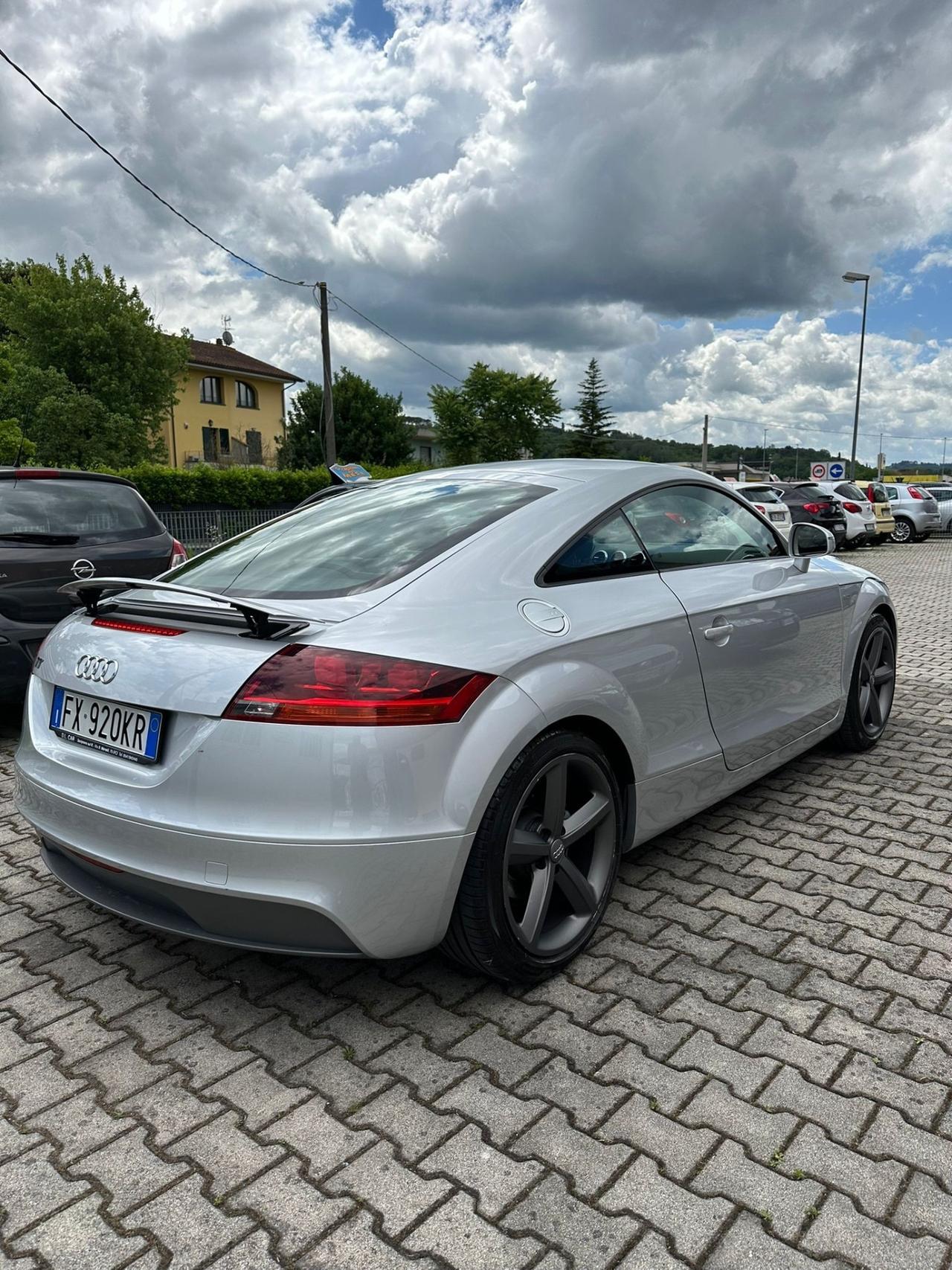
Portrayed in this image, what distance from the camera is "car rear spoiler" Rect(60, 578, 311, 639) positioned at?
228 centimetres

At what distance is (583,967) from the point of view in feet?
9.22

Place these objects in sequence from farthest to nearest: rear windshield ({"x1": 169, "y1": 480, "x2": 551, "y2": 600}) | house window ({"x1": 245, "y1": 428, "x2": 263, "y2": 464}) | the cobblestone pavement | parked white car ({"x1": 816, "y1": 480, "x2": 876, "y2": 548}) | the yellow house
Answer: house window ({"x1": 245, "y1": 428, "x2": 263, "y2": 464}) → the yellow house → parked white car ({"x1": 816, "y1": 480, "x2": 876, "y2": 548}) → rear windshield ({"x1": 169, "y1": 480, "x2": 551, "y2": 600}) → the cobblestone pavement

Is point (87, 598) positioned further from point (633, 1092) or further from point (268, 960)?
point (633, 1092)

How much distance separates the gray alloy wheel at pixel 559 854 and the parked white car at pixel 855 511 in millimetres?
21664

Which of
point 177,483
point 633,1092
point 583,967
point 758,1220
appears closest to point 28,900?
point 583,967

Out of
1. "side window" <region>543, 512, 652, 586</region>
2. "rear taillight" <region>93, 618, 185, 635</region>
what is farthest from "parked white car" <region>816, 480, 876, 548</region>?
"rear taillight" <region>93, 618, 185, 635</region>

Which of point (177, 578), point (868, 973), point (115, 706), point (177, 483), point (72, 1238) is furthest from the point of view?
point (177, 483)

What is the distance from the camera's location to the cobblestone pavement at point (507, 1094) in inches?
71.4

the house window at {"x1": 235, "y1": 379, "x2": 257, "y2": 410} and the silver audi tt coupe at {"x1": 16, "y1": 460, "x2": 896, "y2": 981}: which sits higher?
the house window at {"x1": 235, "y1": 379, "x2": 257, "y2": 410}

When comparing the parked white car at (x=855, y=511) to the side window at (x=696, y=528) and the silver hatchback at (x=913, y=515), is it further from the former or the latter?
the side window at (x=696, y=528)

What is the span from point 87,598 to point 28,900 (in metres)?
1.21

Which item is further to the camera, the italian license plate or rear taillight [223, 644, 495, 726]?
the italian license plate

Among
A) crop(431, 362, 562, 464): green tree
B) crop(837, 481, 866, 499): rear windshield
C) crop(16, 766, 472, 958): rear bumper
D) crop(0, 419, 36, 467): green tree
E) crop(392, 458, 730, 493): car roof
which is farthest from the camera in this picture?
crop(431, 362, 562, 464): green tree

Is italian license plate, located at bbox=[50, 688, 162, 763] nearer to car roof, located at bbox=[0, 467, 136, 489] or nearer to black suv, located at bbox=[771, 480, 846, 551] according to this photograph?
car roof, located at bbox=[0, 467, 136, 489]
